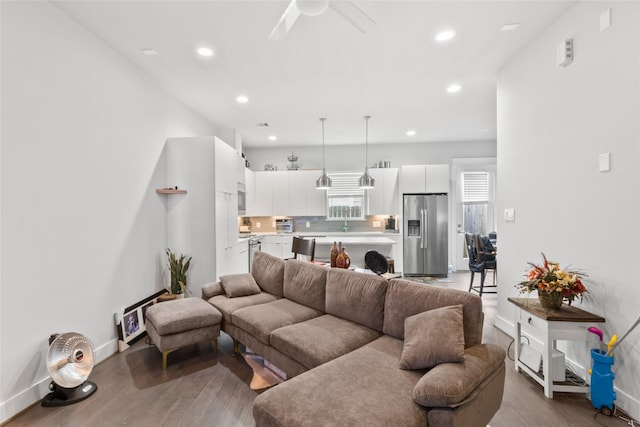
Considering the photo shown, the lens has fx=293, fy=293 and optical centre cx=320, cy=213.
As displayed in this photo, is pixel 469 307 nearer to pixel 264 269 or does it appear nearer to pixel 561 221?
pixel 561 221

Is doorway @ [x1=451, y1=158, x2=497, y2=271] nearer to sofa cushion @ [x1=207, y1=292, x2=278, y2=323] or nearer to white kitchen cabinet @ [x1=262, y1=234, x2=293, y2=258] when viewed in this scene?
white kitchen cabinet @ [x1=262, y1=234, x2=293, y2=258]

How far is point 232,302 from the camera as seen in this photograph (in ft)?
10.1

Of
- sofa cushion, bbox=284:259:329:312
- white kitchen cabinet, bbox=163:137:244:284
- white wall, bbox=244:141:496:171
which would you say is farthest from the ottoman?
white wall, bbox=244:141:496:171

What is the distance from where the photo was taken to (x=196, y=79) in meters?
3.59

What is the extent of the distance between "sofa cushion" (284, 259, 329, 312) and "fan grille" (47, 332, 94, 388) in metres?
1.74

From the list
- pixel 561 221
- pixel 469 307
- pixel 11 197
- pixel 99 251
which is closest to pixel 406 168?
pixel 561 221

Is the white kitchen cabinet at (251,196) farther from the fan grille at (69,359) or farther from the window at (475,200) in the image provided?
the window at (475,200)

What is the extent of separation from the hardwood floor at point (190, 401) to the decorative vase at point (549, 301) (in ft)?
2.14

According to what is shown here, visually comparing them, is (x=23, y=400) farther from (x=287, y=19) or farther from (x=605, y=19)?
(x=605, y=19)

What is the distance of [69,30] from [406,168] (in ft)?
18.9

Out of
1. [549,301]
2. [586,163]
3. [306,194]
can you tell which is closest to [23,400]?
[549,301]

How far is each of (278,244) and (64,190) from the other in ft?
14.8

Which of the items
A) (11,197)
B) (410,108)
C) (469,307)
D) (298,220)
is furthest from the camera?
(298,220)

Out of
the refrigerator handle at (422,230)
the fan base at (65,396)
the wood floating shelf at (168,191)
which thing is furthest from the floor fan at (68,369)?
the refrigerator handle at (422,230)
